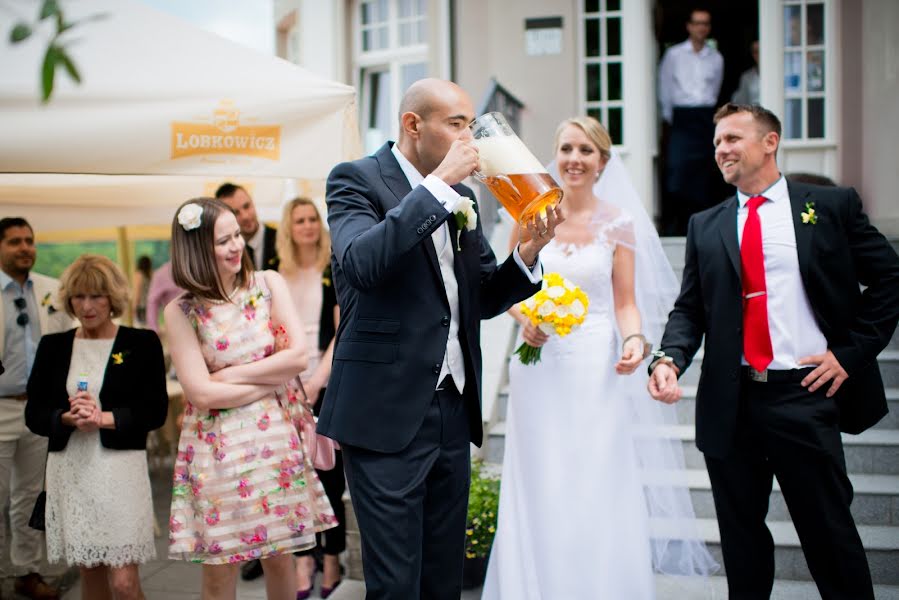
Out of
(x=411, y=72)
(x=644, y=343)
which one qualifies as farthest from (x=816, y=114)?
(x=644, y=343)

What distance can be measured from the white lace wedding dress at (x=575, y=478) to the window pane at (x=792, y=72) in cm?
527

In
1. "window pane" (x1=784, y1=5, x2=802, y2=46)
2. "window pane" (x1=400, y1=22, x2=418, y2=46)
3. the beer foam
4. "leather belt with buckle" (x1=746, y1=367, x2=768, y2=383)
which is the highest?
"window pane" (x1=400, y1=22, x2=418, y2=46)

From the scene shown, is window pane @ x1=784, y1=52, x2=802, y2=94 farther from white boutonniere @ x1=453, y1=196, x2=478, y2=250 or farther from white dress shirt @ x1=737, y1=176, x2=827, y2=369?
white boutonniere @ x1=453, y1=196, x2=478, y2=250

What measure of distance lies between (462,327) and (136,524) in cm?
218

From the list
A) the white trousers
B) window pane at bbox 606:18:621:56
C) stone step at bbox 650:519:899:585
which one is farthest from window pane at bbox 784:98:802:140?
the white trousers

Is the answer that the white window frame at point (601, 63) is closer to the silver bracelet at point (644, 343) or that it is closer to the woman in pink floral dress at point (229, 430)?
the silver bracelet at point (644, 343)

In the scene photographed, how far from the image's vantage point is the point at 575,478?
404 cm

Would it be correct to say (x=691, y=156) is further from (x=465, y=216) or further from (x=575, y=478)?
(x=465, y=216)

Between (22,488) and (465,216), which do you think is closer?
(465,216)

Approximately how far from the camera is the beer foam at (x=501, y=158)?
2383 mm

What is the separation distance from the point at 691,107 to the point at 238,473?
7.09 meters

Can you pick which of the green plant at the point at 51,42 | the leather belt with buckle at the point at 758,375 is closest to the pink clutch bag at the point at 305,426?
the leather belt with buckle at the point at 758,375

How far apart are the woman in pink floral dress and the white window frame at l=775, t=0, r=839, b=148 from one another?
6.48 meters

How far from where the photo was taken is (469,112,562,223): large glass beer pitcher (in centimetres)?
239
